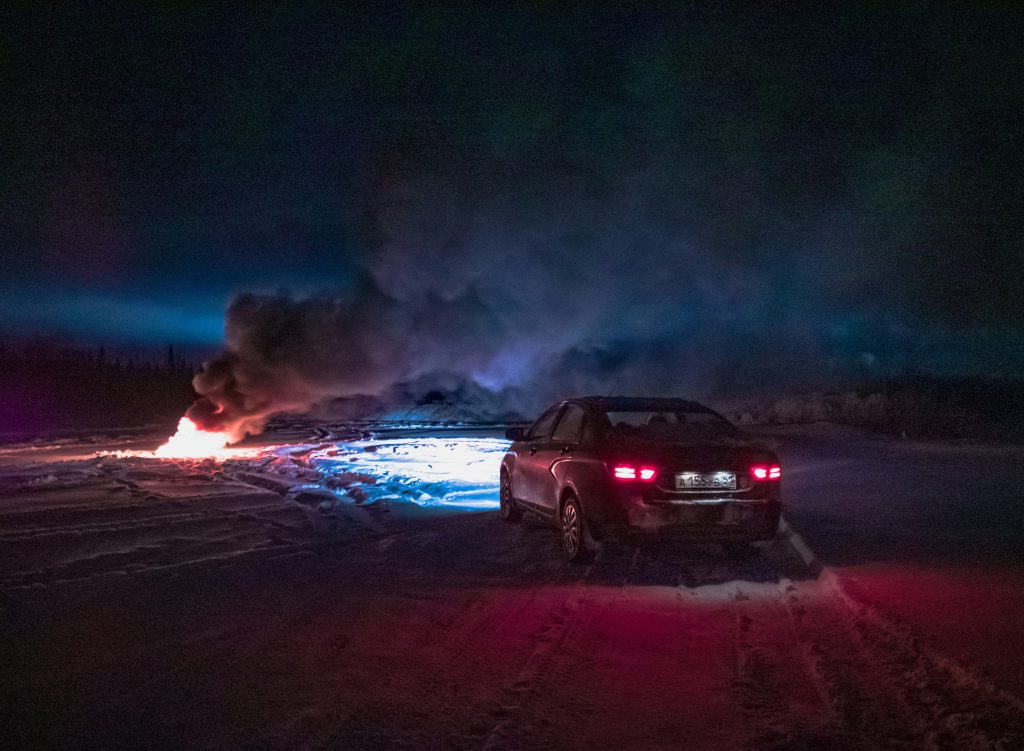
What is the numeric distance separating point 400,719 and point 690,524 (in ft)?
13.7

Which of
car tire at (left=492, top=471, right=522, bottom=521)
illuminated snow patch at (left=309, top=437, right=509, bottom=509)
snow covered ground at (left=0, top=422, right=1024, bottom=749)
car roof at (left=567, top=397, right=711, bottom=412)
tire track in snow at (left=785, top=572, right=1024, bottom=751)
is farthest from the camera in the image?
illuminated snow patch at (left=309, top=437, right=509, bottom=509)

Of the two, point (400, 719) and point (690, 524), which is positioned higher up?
point (690, 524)

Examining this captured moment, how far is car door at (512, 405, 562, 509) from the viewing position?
9.90m

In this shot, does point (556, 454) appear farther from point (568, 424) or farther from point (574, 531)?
point (574, 531)

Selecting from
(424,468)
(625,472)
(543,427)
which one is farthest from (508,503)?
(424,468)

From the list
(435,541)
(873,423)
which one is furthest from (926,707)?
(873,423)

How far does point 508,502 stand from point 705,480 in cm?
387

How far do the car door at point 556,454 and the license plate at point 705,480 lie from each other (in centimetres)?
129

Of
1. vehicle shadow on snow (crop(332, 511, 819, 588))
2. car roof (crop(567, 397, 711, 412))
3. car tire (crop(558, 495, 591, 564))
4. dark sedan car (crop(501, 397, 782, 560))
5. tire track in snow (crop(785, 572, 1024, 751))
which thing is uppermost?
car roof (crop(567, 397, 711, 412))

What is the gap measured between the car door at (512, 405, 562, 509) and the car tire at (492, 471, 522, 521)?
189 millimetres

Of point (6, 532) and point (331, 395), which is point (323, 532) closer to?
point (6, 532)

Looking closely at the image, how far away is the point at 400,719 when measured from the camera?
4.42 m

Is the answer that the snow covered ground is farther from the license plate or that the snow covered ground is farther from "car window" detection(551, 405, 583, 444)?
"car window" detection(551, 405, 583, 444)

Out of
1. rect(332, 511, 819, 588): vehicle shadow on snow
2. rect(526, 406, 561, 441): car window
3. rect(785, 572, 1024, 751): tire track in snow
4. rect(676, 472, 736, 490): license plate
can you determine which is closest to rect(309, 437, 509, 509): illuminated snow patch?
rect(526, 406, 561, 441): car window
